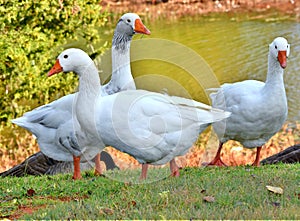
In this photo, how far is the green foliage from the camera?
12.4m

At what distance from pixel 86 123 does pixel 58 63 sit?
94cm

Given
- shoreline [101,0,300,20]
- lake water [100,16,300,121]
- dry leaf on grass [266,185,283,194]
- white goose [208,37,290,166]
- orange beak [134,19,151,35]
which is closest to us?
dry leaf on grass [266,185,283,194]

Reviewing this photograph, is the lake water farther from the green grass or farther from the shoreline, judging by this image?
the green grass

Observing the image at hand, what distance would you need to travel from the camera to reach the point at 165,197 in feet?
18.6

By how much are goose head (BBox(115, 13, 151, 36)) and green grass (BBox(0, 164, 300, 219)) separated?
2144 millimetres

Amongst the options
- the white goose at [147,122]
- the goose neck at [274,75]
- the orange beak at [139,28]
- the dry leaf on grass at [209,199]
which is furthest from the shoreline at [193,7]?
the dry leaf on grass at [209,199]

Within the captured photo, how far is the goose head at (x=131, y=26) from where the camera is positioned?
831 centimetres

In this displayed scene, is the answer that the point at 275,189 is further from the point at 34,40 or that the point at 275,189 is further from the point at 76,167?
the point at 34,40

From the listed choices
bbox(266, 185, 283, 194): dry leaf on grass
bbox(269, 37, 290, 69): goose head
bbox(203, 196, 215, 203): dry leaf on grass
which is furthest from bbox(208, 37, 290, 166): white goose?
bbox(203, 196, 215, 203): dry leaf on grass

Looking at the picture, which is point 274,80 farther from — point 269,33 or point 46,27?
point 269,33

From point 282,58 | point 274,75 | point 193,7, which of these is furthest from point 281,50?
point 193,7

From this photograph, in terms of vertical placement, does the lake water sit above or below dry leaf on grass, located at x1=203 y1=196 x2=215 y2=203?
below

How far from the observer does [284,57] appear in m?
8.16

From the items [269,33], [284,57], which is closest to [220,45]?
[269,33]
